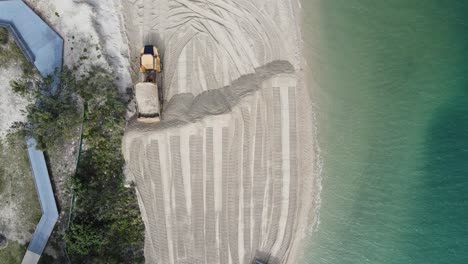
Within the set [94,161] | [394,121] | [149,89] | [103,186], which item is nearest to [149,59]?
[149,89]

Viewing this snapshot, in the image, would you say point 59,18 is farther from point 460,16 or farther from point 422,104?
point 460,16

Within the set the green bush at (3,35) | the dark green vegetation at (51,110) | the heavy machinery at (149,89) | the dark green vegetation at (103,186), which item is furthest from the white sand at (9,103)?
the heavy machinery at (149,89)

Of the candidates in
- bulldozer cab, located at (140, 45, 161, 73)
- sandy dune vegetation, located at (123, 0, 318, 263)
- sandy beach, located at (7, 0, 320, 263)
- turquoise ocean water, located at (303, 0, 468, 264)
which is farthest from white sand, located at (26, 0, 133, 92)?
turquoise ocean water, located at (303, 0, 468, 264)

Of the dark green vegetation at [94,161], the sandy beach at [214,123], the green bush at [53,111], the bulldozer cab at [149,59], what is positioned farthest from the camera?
the sandy beach at [214,123]

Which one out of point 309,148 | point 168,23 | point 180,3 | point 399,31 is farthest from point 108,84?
point 399,31

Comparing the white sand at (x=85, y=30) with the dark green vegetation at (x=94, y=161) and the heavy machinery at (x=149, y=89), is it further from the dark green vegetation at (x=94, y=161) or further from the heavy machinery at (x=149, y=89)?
the heavy machinery at (x=149, y=89)

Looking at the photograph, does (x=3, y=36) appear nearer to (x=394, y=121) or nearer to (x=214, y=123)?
(x=214, y=123)
